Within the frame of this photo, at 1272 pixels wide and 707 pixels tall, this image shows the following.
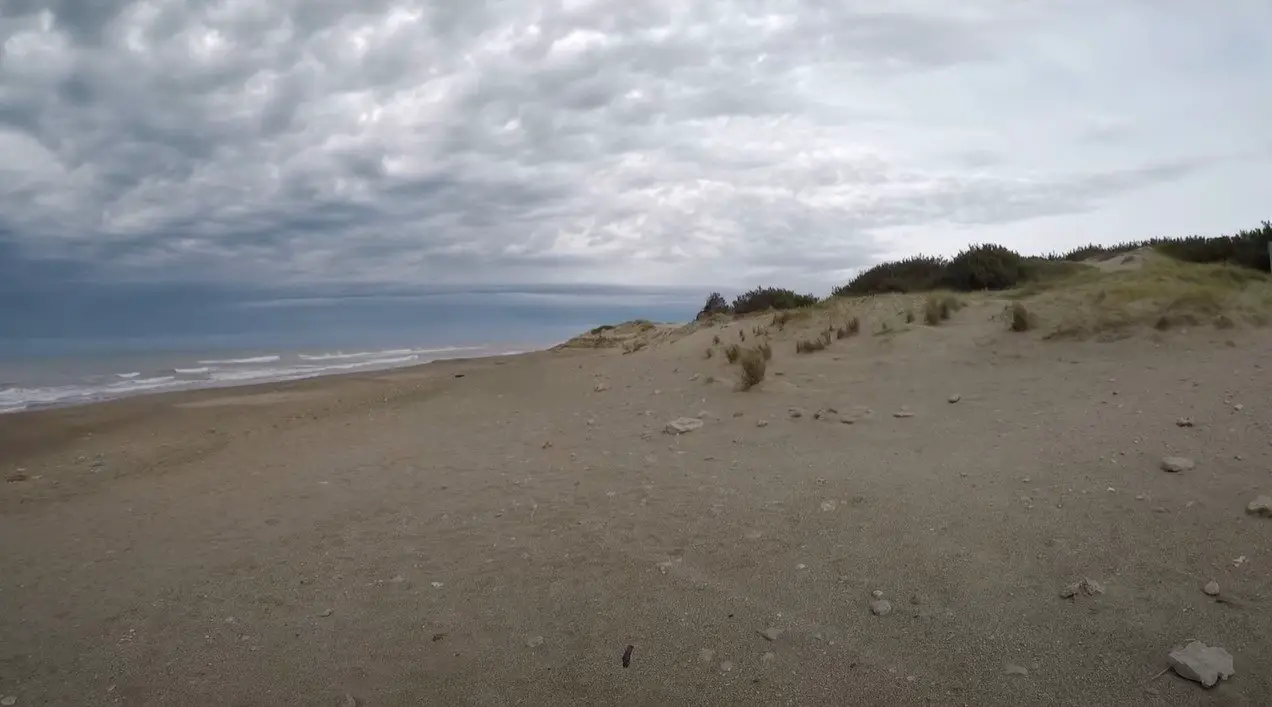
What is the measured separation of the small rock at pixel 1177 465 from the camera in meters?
4.73

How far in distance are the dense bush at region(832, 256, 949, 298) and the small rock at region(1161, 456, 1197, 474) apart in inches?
455

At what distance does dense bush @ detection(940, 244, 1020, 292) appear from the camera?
15242 millimetres

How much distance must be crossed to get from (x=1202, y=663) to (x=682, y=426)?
5.05m

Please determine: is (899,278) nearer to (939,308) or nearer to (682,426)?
(939,308)

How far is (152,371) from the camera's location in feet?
77.9

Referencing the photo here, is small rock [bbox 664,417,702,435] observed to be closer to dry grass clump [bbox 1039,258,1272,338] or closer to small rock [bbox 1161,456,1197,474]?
small rock [bbox 1161,456,1197,474]

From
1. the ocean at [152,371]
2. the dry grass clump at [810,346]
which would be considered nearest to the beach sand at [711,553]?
the dry grass clump at [810,346]

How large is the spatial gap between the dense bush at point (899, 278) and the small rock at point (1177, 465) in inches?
455

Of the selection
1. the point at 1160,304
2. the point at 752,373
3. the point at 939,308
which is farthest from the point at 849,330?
the point at 1160,304

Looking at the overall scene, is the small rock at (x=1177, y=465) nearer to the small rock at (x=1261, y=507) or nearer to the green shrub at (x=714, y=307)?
the small rock at (x=1261, y=507)

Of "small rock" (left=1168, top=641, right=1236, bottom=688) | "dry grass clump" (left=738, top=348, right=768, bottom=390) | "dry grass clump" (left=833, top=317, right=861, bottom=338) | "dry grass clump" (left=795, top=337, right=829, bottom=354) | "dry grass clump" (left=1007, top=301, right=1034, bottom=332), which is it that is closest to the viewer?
"small rock" (left=1168, top=641, right=1236, bottom=688)

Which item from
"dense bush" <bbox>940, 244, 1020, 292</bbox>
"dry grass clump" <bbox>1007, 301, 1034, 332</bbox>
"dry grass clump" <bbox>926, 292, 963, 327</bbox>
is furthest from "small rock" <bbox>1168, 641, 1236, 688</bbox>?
"dense bush" <bbox>940, 244, 1020, 292</bbox>

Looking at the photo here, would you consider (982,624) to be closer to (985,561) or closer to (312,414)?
(985,561)

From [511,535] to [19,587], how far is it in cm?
308
